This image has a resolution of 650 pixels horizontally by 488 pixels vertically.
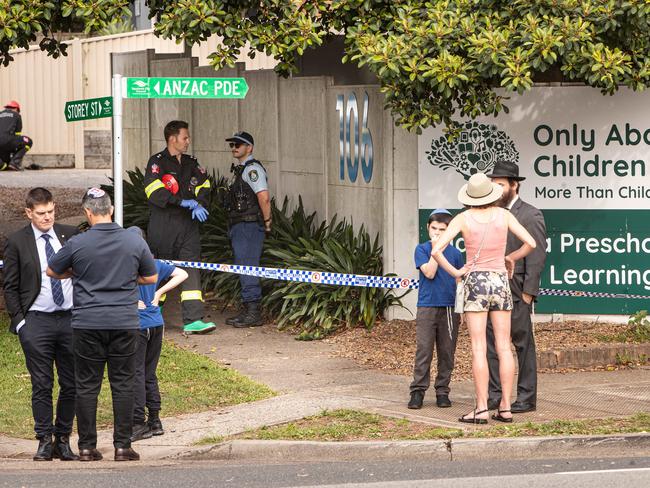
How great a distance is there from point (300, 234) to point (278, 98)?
6.70ft

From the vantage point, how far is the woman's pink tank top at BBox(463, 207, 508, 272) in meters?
9.37

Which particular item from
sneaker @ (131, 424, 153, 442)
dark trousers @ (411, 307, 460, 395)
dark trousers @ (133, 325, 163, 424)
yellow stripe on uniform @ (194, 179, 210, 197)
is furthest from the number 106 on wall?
sneaker @ (131, 424, 153, 442)

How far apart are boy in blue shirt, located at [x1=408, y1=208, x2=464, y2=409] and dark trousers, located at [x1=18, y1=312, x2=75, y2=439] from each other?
8.62 ft

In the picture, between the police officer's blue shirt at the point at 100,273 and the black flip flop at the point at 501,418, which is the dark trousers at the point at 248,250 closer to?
the black flip flop at the point at 501,418

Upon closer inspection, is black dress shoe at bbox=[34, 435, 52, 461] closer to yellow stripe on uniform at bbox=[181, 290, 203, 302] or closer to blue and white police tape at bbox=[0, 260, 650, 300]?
blue and white police tape at bbox=[0, 260, 650, 300]

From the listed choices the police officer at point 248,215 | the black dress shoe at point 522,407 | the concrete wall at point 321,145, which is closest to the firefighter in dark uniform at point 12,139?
the concrete wall at point 321,145

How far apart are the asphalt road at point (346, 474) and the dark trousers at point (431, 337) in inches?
56.7

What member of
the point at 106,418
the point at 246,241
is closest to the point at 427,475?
the point at 106,418

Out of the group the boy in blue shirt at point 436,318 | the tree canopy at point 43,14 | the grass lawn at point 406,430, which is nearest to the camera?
the grass lawn at point 406,430

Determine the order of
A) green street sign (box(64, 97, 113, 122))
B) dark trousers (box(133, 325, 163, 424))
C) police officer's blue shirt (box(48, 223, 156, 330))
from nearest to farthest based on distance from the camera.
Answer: police officer's blue shirt (box(48, 223, 156, 330)) → dark trousers (box(133, 325, 163, 424)) → green street sign (box(64, 97, 113, 122))

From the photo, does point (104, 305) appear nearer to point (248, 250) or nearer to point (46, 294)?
point (46, 294)

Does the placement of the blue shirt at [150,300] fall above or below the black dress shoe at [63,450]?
above

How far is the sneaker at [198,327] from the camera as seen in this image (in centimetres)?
1338

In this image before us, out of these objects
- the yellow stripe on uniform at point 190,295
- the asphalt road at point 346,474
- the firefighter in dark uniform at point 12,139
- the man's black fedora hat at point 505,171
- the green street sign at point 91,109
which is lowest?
the asphalt road at point 346,474
